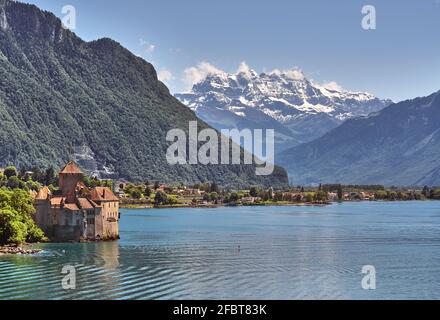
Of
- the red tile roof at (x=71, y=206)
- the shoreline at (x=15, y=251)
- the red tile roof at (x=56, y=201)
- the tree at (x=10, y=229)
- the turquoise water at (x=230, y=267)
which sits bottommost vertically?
the turquoise water at (x=230, y=267)

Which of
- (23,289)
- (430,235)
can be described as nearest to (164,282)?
(23,289)

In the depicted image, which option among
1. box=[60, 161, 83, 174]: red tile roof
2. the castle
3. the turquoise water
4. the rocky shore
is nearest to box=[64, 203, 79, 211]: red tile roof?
the castle

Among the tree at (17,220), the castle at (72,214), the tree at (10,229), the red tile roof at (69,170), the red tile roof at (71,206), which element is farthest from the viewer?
the red tile roof at (69,170)

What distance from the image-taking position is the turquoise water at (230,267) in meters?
74.9

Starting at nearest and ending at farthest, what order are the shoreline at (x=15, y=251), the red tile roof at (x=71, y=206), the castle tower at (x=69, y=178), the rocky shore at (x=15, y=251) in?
the shoreline at (x=15, y=251) → the rocky shore at (x=15, y=251) → the red tile roof at (x=71, y=206) → the castle tower at (x=69, y=178)

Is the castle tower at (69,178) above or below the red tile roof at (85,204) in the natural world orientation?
above

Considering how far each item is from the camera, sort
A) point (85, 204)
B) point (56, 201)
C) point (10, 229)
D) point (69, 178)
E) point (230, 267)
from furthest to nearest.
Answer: point (69, 178) → point (85, 204) → point (56, 201) → point (10, 229) → point (230, 267)

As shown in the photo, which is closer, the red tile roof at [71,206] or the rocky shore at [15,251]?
the rocky shore at [15,251]

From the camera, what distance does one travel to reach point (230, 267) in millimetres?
93562

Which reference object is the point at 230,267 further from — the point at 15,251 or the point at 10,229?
the point at 10,229

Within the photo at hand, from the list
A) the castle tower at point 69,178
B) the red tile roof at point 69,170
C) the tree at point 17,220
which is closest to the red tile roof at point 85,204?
the tree at point 17,220

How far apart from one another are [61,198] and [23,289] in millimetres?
46704

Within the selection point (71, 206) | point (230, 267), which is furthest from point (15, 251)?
point (230, 267)

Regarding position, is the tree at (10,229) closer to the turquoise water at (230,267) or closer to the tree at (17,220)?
the tree at (17,220)
